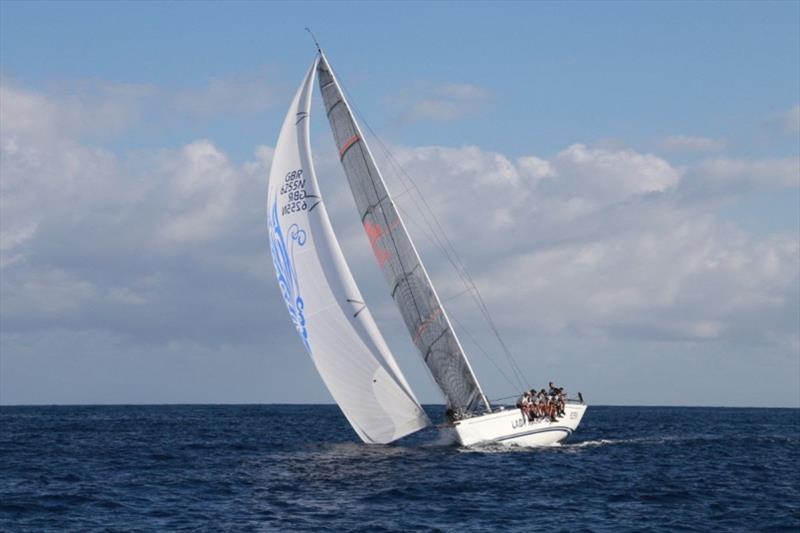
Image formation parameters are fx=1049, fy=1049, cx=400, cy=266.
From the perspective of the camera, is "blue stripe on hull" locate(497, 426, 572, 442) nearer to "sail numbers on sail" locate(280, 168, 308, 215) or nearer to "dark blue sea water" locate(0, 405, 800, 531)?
"dark blue sea water" locate(0, 405, 800, 531)

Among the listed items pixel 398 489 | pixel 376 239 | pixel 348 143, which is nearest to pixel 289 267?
pixel 376 239

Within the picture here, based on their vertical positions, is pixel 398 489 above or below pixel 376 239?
below

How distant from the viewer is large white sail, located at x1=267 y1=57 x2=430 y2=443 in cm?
3203

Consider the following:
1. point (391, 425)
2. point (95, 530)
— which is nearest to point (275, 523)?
point (95, 530)

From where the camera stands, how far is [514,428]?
34.2 metres

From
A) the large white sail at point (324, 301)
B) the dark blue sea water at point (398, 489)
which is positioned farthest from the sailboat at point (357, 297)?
the dark blue sea water at point (398, 489)

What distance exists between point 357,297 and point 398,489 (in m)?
7.38

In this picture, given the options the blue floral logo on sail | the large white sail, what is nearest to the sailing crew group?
the large white sail

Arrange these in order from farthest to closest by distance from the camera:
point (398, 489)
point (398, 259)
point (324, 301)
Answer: point (398, 259) → point (324, 301) → point (398, 489)

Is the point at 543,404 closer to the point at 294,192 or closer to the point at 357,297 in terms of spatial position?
the point at 357,297

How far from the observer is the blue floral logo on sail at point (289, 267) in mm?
32594

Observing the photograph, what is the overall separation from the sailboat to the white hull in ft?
0.15

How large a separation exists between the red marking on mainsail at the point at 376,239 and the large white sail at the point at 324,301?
130cm

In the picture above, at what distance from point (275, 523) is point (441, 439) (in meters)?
14.1
